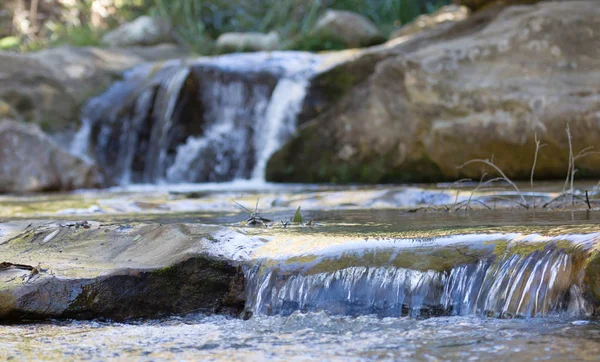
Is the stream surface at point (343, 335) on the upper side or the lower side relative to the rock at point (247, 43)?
lower

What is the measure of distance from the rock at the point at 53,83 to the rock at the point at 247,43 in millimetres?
1964

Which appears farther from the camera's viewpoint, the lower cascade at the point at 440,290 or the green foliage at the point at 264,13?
the green foliage at the point at 264,13

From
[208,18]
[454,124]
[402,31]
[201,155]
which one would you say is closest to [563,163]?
[454,124]

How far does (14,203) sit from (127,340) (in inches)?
170

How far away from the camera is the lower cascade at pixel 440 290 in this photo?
2.44 meters

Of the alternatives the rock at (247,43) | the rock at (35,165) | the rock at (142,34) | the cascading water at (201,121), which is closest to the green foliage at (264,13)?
the rock at (142,34)

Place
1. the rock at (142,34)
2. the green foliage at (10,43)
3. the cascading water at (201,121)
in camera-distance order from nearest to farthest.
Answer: the cascading water at (201,121), the rock at (142,34), the green foliage at (10,43)

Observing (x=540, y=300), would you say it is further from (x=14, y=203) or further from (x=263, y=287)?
(x=14, y=203)

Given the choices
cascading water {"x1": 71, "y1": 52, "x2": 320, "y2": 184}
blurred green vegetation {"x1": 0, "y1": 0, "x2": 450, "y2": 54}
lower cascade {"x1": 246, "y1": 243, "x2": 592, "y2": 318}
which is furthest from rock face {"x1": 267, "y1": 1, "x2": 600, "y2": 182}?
blurred green vegetation {"x1": 0, "y1": 0, "x2": 450, "y2": 54}

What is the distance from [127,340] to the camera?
2398 mm

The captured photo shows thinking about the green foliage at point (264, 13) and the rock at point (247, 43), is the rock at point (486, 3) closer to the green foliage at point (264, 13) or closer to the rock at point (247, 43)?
the rock at point (247, 43)

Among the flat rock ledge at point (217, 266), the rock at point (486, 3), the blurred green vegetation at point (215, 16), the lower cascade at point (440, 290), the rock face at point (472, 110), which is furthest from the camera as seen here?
the blurred green vegetation at point (215, 16)

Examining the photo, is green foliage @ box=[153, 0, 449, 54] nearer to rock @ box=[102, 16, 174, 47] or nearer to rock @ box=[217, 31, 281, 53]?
rock @ box=[102, 16, 174, 47]

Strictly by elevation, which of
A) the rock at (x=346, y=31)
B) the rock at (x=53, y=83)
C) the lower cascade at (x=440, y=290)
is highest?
the rock at (x=346, y=31)
